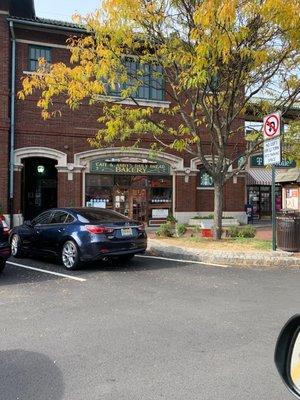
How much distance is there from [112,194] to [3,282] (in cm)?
1289

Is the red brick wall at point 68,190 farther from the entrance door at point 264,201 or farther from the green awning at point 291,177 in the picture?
the entrance door at point 264,201

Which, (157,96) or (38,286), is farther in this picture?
(157,96)

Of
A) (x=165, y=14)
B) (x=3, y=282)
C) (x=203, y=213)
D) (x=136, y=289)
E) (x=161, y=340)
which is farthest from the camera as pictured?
(x=203, y=213)

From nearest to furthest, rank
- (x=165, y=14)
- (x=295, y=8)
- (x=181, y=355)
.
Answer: (x=181, y=355) < (x=295, y=8) < (x=165, y=14)

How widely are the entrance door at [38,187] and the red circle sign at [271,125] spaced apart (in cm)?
1282

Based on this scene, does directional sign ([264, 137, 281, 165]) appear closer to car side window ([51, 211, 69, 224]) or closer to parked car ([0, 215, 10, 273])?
car side window ([51, 211, 69, 224])

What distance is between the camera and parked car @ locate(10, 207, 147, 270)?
32.9 feet

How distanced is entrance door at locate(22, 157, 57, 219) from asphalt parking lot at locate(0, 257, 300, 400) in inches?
533

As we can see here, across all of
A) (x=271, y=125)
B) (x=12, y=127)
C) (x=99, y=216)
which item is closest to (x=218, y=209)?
(x=271, y=125)

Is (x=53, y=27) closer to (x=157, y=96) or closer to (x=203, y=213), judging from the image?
(x=157, y=96)

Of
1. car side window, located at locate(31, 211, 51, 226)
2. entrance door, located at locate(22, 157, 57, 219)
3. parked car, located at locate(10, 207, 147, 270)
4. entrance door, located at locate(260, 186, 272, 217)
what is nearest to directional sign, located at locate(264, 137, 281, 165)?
parked car, located at locate(10, 207, 147, 270)

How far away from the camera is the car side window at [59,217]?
11.0m

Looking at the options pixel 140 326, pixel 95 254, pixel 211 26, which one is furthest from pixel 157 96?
pixel 140 326

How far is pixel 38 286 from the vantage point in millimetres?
8438
